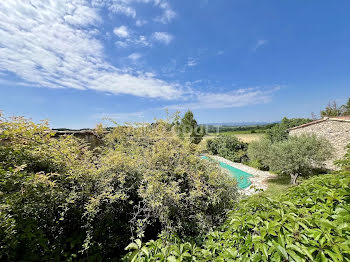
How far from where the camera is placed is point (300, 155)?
1035cm

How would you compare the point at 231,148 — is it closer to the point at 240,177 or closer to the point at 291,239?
the point at 240,177

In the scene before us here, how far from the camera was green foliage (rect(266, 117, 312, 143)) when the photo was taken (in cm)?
1697

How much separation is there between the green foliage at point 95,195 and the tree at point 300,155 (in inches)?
403

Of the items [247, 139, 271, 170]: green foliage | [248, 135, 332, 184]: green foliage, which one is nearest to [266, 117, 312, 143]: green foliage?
[247, 139, 271, 170]: green foliage

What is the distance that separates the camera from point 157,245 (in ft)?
4.69

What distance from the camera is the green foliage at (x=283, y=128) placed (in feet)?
55.7

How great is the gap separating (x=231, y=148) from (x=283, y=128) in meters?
6.70

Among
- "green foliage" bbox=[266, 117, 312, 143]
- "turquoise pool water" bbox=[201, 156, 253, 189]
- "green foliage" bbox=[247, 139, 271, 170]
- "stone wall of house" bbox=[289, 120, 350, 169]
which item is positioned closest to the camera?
"turquoise pool water" bbox=[201, 156, 253, 189]

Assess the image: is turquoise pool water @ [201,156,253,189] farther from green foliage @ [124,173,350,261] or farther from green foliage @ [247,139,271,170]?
green foliage @ [247,139,271,170]

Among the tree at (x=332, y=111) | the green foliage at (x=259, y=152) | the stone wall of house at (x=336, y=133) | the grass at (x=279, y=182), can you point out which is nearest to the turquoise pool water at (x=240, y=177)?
the grass at (x=279, y=182)

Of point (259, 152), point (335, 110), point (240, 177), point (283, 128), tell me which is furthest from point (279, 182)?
point (335, 110)

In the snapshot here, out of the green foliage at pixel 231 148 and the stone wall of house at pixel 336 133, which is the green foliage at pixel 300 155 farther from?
the green foliage at pixel 231 148

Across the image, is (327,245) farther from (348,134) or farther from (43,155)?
(348,134)

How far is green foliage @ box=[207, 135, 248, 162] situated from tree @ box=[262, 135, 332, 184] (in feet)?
29.5
